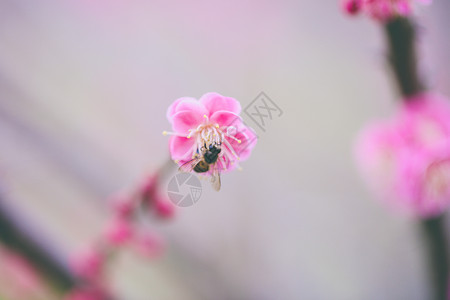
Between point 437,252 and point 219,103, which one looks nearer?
point 219,103

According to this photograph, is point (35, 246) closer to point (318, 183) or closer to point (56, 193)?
point (56, 193)

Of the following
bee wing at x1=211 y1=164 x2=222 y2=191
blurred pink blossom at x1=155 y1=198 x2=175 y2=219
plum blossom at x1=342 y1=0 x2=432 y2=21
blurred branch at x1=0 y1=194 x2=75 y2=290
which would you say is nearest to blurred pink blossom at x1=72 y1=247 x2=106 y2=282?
blurred branch at x1=0 y1=194 x2=75 y2=290

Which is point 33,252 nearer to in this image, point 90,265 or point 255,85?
point 90,265

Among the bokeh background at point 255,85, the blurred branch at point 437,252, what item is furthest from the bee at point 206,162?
the bokeh background at point 255,85

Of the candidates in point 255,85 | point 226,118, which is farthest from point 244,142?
point 255,85

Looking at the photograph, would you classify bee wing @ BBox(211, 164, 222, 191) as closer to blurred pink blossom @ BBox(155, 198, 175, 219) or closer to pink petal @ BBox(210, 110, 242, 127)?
pink petal @ BBox(210, 110, 242, 127)

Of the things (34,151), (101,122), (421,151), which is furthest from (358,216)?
(34,151)
